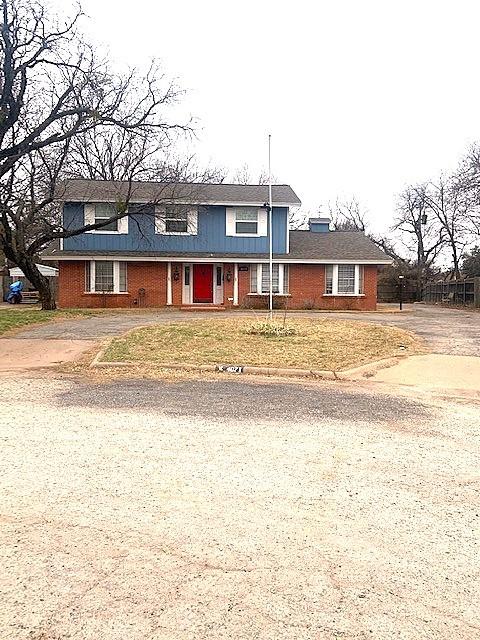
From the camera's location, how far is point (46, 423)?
19.8 feet

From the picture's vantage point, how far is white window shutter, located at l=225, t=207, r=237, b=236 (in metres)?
27.2

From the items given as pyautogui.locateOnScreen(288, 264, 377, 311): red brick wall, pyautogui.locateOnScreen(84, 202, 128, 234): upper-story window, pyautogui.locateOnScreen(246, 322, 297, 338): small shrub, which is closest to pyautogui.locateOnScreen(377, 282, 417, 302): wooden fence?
pyautogui.locateOnScreen(288, 264, 377, 311): red brick wall

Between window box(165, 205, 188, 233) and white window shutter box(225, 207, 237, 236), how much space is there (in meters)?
1.94

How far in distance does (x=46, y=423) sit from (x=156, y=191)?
72.5 ft

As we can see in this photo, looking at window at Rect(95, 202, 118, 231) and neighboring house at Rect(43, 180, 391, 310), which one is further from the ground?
window at Rect(95, 202, 118, 231)

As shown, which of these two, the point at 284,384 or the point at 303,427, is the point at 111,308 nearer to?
the point at 284,384

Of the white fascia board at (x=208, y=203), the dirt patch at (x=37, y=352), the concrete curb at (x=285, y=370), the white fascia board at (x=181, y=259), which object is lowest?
the concrete curb at (x=285, y=370)

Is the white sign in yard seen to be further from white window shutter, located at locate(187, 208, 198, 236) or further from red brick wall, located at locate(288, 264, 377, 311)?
white window shutter, located at locate(187, 208, 198, 236)

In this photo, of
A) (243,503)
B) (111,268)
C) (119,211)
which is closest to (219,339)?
(243,503)

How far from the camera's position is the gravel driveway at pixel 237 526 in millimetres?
2547

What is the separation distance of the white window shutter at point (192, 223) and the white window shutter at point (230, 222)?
142 cm

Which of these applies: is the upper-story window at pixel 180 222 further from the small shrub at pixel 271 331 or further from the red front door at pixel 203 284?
the small shrub at pixel 271 331

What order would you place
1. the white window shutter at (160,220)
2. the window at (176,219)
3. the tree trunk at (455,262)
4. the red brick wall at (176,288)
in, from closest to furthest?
the white window shutter at (160,220) → the window at (176,219) → the red brick wall at (176,288) → the tree trunk at (455,262)

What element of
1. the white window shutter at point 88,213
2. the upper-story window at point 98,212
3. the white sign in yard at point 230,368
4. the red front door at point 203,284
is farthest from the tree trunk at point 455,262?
the white sign in yard at point 230,368
